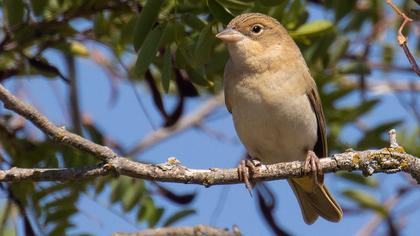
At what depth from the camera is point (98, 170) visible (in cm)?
380

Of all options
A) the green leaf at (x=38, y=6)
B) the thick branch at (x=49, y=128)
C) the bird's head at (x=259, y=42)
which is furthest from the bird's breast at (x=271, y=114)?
the thick branch at (x=49, y=128)

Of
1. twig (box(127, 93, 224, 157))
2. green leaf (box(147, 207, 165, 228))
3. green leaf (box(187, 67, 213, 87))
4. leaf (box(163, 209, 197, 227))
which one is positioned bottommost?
twig (box(127, 93, 224, 157))

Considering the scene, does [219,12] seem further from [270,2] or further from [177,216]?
[177,216]

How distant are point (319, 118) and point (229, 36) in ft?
2.64

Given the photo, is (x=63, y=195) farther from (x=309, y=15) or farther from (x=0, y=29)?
(x=309, y=15)

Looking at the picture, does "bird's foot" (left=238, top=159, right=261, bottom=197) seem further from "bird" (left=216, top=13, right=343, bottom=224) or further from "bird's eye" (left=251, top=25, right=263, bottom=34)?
"bird's eye" (left=251, top=25, right=263, bottom=34)

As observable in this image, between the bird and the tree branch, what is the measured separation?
82 centimetres

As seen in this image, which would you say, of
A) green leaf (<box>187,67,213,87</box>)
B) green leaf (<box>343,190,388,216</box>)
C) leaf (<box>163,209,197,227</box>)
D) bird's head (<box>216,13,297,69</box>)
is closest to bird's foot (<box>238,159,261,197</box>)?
green leaf (<box>187,67,213,87</box>)

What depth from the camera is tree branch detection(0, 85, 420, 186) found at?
373cm

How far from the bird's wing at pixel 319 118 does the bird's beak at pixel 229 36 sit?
50cm

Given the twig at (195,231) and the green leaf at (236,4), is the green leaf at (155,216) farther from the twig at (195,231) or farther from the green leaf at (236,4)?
the green leaf at (236,4)

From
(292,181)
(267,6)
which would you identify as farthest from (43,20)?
(292,181)

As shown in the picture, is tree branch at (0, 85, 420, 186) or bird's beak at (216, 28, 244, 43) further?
bird's beak at (216, 28, 244, 43)

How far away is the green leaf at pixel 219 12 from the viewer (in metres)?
4.39
